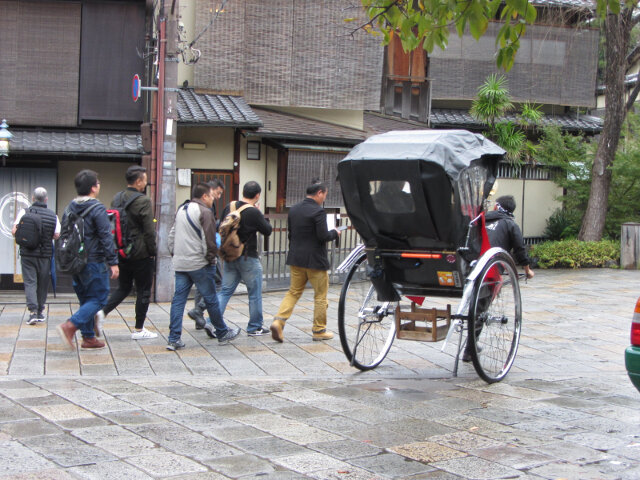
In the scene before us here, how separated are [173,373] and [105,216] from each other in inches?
77.2

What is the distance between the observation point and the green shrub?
18562 mm

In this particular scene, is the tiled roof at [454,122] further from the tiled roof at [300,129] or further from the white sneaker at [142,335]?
the white sneaker at [142,335]

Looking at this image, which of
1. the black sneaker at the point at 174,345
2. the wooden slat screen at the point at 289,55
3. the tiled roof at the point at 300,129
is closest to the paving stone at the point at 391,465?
the black sneaker at the point at 174,345

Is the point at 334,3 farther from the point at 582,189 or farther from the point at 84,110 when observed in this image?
the point at 582,189

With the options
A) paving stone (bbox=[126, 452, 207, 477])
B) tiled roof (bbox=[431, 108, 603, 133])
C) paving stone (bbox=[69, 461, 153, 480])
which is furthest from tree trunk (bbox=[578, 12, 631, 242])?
paving stone (bbox=[69, 461, 153, 480])

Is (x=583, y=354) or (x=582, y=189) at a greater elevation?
(x=582, y=189)

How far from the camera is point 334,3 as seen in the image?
16656 mm

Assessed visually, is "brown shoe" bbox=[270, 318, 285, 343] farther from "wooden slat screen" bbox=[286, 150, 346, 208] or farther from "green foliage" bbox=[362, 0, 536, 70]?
"wooden slat screen" bbox=[286, 150, 346, 208]

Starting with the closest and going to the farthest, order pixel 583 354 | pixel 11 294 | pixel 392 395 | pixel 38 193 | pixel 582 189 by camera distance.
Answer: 1. pixel 392 395
2. pixel 583 354
3. pixel 38 193
4. pixel 11 294
5. pixel 582 189

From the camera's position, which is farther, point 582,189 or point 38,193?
point 582,189

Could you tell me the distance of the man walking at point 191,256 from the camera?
8.62m

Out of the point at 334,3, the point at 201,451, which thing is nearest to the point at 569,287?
the point at 334,3

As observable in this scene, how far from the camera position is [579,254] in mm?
18578

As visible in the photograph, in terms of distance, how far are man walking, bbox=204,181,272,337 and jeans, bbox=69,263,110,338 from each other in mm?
1454
